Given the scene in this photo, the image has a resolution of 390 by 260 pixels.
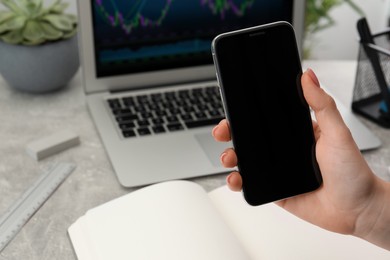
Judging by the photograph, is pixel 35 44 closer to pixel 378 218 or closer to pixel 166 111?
pixel 166 111

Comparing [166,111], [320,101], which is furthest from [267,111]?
[166,111]

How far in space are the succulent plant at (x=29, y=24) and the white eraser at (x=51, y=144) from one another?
19 cm

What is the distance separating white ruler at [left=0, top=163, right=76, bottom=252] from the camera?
72 cm

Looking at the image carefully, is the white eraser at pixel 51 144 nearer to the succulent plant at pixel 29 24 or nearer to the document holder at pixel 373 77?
the succulent plant at pixel 29 24

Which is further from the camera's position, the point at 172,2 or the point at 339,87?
the point at 339,87

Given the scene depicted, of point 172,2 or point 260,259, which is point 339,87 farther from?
point 260,259

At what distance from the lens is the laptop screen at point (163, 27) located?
957 millimetres

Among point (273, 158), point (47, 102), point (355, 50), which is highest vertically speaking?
point (273, 158)

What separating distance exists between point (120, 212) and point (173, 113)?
0.95ft

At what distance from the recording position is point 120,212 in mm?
690

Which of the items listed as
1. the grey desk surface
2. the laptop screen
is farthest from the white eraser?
the laptop screen

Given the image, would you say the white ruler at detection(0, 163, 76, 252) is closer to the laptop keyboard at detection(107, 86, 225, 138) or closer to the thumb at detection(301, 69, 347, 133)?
the laptop keyboard at detection(107, 86, 225, 138)

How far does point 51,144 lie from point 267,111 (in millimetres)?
368

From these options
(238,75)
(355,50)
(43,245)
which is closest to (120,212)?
(43,245)
